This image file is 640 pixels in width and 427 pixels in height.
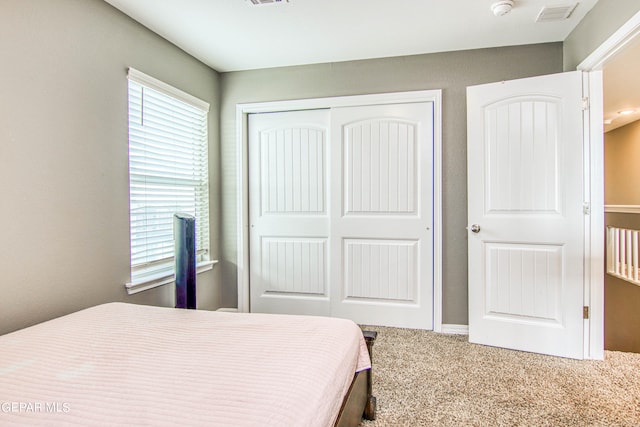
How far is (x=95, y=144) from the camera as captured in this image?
2.11 meters

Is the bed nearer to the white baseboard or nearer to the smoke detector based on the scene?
the white baseboard

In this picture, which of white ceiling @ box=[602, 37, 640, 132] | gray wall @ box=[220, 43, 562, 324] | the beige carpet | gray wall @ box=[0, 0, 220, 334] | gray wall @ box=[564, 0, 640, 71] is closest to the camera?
gray wall @ box=[0, 0, 220, 334]

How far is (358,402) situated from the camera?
1552 millimetres

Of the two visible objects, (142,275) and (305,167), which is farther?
(305,167)

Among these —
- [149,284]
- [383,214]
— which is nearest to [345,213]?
[383,214]

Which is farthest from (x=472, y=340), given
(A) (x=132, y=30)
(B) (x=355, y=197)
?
(A) (x=132, y=30)

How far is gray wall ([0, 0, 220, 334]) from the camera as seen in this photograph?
168 cm

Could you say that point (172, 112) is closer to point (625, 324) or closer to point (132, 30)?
point (132, 30)

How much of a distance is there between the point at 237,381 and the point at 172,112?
236 cm

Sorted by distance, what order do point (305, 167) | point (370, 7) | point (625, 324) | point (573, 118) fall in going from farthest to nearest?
point (625, 324), point (305, 167), point (573, 118), point (370, 7)

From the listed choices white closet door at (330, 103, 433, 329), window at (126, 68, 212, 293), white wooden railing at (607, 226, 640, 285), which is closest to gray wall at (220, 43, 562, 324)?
white closet door at (330, 103, 433, 329)

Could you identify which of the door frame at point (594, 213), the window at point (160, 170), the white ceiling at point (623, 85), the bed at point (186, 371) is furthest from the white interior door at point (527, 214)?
the window at point (160, 170)

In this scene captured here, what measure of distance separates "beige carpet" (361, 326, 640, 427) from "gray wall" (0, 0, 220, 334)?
180 centimetres

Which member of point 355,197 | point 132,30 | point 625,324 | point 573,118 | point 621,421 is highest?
point 132,30
